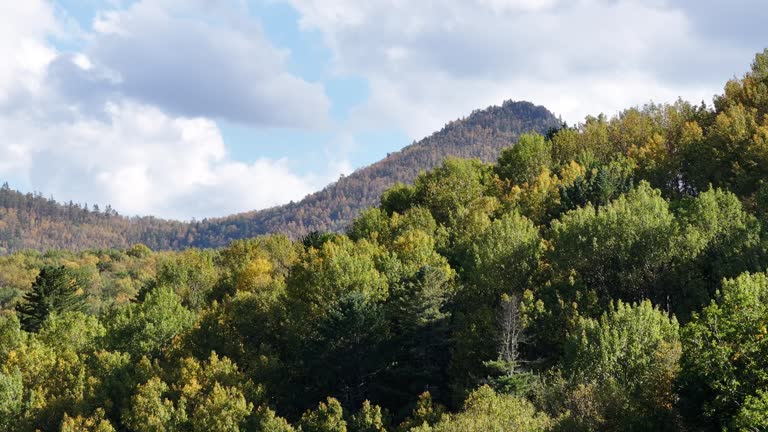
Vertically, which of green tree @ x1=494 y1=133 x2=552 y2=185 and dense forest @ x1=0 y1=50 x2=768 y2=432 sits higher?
green tree @ x1=494 y1=133 x2=552 y2=185

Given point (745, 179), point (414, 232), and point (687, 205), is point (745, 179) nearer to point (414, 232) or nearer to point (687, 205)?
point (687, 205)

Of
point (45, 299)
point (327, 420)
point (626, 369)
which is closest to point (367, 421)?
point (327, 420)

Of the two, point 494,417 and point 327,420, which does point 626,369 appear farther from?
point 327,420

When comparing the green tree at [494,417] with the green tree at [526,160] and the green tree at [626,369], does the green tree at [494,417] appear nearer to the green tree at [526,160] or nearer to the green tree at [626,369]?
the green tree at [626,369]

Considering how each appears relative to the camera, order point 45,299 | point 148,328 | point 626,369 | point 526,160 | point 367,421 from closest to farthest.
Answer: point 626,369, point 367,421, point 148,328, point 45,299, point 526,160

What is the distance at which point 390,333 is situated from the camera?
220 feet

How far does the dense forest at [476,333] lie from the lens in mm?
42062

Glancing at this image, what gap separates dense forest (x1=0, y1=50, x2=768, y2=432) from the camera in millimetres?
42062

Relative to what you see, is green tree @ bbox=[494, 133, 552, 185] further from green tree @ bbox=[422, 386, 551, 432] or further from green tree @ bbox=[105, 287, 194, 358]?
green tree @ bbox=[422, 386, 551, 432]

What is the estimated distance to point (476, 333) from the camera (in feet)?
197

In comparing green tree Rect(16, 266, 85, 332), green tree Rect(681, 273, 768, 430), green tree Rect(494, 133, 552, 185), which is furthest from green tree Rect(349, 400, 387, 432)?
green tree Rect(494, 133, 552, 185)

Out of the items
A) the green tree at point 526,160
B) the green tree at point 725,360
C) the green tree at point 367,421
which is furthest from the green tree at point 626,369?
the green tree at point 526,160

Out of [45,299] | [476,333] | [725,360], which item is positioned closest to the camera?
[725,360]

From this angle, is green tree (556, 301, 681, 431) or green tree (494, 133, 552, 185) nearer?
green tree (556, 301, 681, 431)
